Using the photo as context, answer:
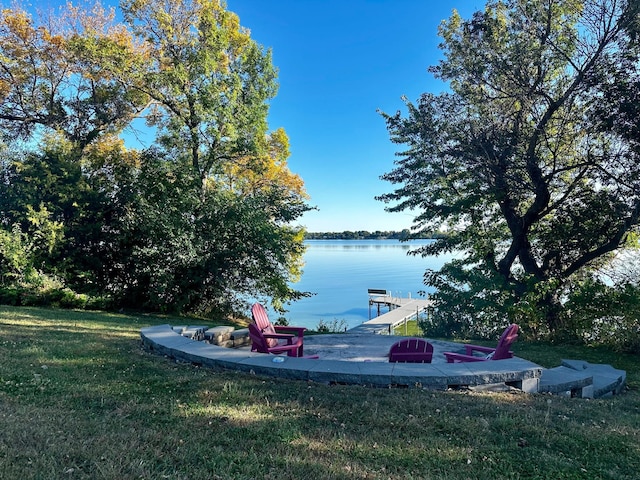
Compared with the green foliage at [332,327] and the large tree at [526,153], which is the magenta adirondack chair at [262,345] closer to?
the green foliage at [332,327]

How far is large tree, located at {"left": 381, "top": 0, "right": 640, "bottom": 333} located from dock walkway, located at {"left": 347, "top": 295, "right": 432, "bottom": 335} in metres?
3.83

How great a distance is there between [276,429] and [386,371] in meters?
1.73

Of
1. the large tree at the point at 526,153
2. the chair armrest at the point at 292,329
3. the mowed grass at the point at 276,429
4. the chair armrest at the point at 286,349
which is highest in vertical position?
the large tree at the point at 526,153

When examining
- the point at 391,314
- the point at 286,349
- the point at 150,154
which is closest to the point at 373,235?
the point at 391,314

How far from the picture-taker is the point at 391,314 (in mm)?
20516

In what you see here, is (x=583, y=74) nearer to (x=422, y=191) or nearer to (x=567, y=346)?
(x=422, y=191)

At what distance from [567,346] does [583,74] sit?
6666 millimetres

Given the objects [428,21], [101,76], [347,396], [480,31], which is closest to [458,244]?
[480,31]

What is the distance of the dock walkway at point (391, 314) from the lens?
15258 millimetres

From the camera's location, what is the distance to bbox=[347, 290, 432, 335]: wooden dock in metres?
16.6

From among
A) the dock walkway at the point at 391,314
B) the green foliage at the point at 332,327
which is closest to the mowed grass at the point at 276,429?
the green foliage at the point at 332,327

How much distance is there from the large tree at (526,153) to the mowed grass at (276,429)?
21.3 ft

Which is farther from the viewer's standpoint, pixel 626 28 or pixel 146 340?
pixel 626 28

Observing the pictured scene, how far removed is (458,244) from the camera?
12.5 meters
